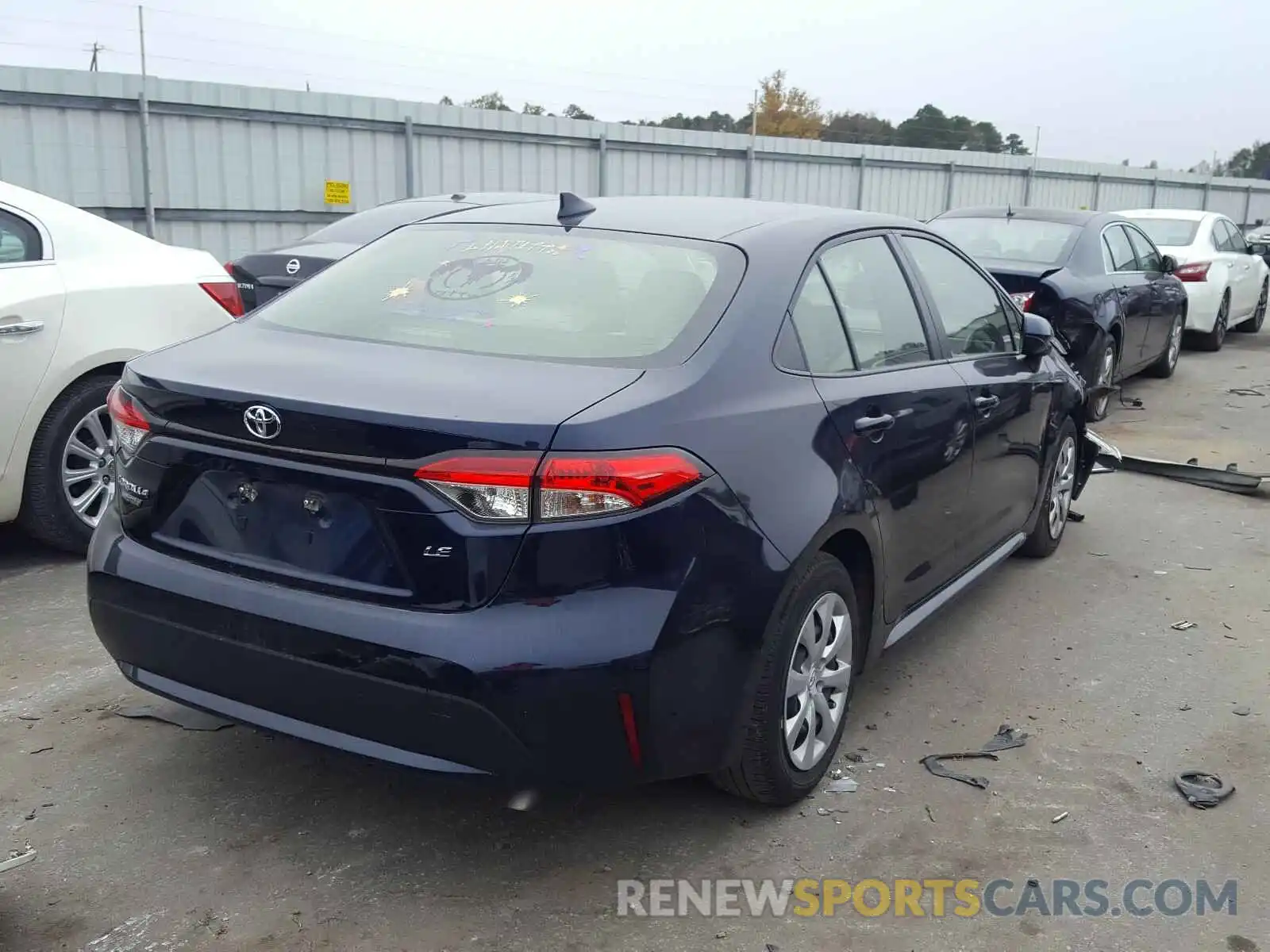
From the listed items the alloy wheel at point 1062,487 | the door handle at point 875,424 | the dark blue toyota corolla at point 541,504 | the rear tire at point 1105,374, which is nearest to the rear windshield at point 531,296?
the dark blue toyota corolla at point 541,504

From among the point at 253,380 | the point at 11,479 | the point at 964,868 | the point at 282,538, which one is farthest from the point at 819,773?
the point at 11,479

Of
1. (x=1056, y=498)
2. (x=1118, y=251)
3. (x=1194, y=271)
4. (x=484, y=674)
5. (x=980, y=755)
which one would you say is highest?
(x=1118, y=251)

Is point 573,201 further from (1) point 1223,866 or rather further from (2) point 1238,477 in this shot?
(2) point 1238,477

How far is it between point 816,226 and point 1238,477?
4.74 m

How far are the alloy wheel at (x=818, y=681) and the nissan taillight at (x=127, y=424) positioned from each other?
1.74m

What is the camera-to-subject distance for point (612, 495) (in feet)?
8.46

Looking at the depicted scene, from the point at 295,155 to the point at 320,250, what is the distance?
5.50 meters

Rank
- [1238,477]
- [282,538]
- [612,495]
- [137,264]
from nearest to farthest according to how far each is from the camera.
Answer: [612,495] → [282,538] → [137,264] → [1238,477]

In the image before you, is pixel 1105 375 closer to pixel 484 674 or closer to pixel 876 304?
pixel 876 304

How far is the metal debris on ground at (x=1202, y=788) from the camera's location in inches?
136

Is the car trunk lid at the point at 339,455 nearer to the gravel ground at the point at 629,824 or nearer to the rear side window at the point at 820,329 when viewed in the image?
the gravel ground at the point at 629,824

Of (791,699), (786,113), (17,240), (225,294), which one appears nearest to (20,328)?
(17,240)

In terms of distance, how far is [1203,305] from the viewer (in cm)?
1308

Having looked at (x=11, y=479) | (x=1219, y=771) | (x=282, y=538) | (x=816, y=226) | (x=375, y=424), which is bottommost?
(x=1219, y=771)
